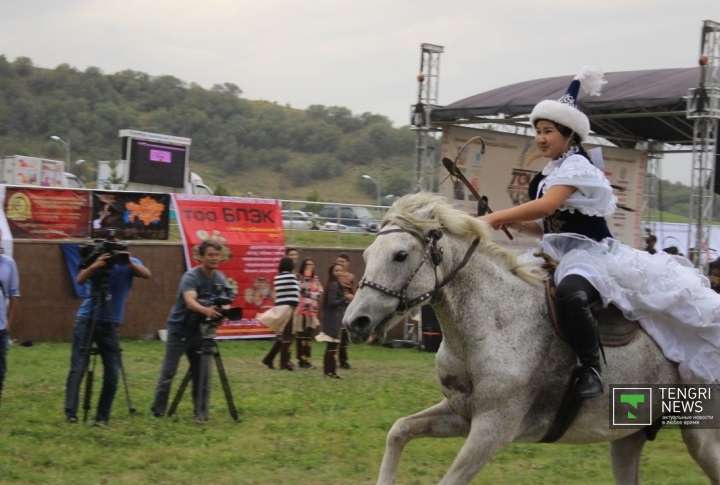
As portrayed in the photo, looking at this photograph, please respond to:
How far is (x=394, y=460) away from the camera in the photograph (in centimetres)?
497

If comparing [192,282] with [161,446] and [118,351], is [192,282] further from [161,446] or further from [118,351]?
[161,446]

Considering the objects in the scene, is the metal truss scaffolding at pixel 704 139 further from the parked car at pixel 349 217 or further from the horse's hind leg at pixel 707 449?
the horse's hind leg at pixel 707 449

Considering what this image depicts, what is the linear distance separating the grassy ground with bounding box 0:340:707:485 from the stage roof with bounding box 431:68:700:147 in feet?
22.6

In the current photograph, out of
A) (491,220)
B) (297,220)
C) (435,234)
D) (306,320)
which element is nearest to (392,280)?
(435,234)

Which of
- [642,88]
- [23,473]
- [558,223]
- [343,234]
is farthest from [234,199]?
[558,223]

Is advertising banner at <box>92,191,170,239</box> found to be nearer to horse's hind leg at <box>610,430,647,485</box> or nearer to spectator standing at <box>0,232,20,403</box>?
spectator standing at <box>0,232,20,403</box>

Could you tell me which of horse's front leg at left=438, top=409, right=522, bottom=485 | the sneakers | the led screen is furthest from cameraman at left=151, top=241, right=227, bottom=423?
the led screen

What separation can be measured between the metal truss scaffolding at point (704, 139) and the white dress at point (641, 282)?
10.2 m

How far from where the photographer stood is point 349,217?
21.7m

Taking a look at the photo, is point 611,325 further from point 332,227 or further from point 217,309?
point 332,227

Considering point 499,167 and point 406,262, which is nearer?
point 406,262

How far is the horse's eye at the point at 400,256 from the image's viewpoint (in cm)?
462

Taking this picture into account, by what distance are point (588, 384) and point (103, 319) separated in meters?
5.71

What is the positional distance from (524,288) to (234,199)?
43.8 ft
